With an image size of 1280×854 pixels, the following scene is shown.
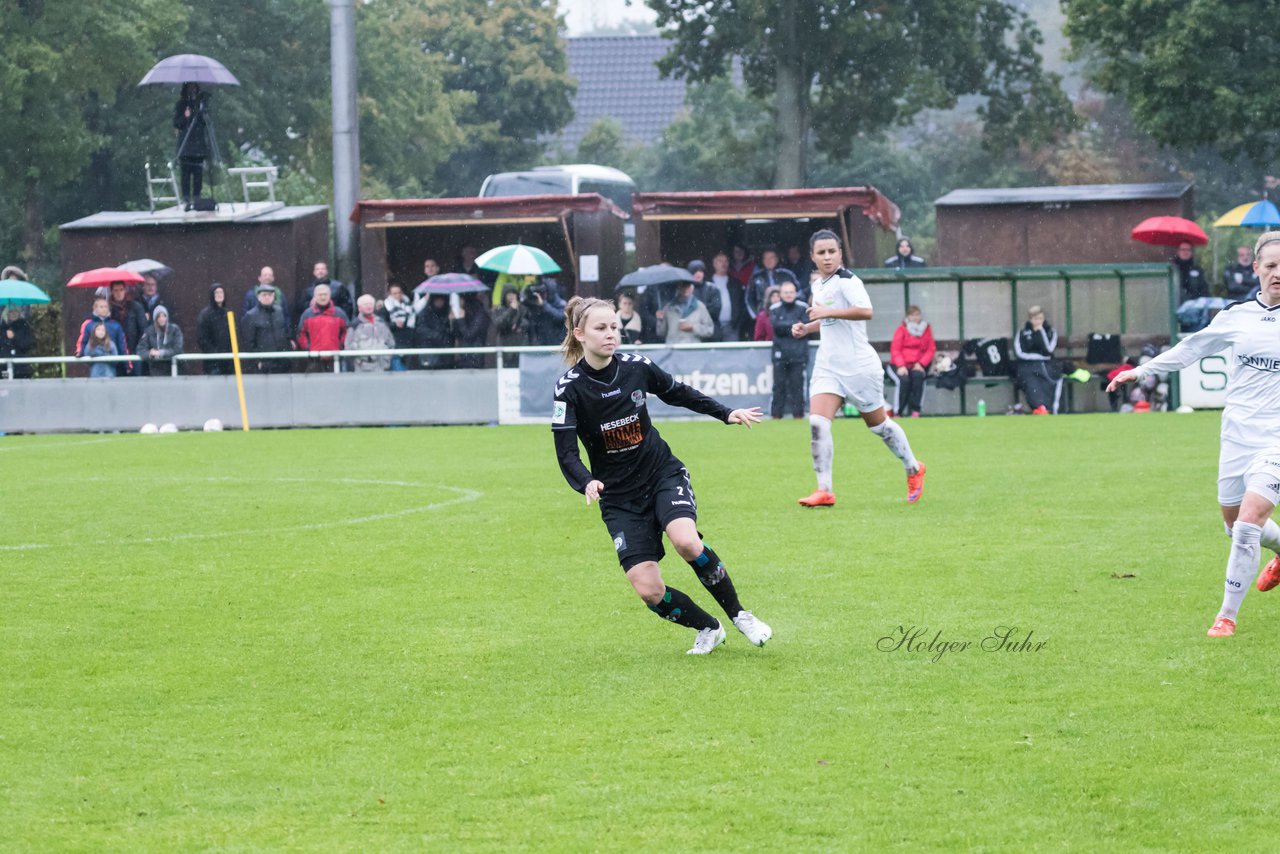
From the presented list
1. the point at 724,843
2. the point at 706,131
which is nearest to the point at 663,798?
the point at 724,843

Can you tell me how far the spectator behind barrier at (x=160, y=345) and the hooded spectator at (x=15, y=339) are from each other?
1.98 meters

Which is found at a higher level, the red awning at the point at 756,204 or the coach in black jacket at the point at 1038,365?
the red awning at the point at 756,204

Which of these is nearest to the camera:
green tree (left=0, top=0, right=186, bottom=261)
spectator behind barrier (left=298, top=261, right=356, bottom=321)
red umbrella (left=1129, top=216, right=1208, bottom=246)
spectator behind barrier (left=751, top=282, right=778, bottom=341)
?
spectator behind barrier (left=751, top=282, right=778, bottom=341)

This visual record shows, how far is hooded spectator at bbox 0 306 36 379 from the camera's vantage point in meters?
27.8

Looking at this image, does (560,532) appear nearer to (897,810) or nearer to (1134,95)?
(897,810)

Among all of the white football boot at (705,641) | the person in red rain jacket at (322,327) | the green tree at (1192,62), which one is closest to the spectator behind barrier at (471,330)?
Result: the person in red rain jacket at (322,327)

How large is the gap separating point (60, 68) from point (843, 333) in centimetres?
3212

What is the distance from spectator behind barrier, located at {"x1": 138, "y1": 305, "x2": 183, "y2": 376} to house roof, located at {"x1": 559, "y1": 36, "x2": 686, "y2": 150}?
3448 inches

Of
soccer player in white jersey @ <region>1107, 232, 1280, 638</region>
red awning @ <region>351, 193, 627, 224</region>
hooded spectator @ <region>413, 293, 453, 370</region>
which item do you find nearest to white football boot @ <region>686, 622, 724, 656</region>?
soccer player in white jersey @ <region>1107, 232, 1280, 638</region>

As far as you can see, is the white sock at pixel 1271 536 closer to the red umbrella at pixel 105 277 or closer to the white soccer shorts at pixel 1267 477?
the white soccer shorts at pixel 1267 477

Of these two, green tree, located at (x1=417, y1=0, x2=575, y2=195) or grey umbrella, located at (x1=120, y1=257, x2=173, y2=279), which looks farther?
green tree, located at (x1=417, y1=0, x2=575, y2=195)

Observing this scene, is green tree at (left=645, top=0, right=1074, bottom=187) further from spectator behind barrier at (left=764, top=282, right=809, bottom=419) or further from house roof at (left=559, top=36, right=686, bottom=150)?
house roof at (left=559, top=36, right=686, bottom=150)

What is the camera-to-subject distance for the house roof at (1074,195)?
3225 centimetres

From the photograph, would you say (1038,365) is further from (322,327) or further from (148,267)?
(148,267)
